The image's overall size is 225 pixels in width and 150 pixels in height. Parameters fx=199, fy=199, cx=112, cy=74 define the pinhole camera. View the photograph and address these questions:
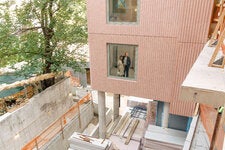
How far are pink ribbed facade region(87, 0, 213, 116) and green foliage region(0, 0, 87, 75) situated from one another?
4543 mm

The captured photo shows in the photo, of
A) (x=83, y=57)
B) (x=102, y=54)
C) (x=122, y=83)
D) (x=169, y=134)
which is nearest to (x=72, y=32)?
(x=83, y=57)

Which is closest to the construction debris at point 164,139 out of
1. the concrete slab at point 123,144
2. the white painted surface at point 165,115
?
the white painted surface at point 165,115

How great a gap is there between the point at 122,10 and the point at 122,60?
2.20 metres

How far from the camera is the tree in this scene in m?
11.9

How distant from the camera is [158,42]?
814cm

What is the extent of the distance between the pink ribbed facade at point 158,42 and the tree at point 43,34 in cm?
453

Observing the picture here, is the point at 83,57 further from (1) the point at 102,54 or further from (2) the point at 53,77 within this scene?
(1) the point at 102,54

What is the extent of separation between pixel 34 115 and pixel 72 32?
19.3 feet

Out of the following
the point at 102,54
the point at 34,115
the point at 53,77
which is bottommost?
the point at 34,115

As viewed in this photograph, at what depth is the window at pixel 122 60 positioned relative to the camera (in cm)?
891

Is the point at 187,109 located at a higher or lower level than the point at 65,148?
higher

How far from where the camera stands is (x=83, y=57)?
14.4 metres

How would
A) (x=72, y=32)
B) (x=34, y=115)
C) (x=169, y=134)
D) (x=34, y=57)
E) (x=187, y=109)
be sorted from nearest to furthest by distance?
1. (x=187, y=109)
2. (x=169, y=134)
3. (x=34, y=115)
4. (x=34, y=57)
5. (x=72, y=32)

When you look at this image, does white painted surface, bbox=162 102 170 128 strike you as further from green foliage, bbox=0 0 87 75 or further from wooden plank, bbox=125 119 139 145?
green foliage, bbox=0 0 87 75
